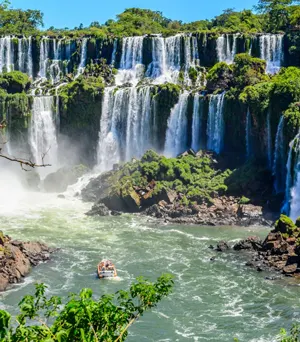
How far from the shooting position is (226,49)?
6116 cm

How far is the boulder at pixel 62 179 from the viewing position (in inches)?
2041

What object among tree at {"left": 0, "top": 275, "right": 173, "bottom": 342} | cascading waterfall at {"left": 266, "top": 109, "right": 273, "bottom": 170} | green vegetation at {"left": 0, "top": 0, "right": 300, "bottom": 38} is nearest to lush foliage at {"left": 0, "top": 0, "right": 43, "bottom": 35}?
green vegetation at {"left": 0, "top": 0, "right": 300, "bottom": 38}

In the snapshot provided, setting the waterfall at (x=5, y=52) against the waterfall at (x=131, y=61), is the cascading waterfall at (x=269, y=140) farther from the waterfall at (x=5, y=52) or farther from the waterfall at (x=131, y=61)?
the waterfall at (x=5, y=52)

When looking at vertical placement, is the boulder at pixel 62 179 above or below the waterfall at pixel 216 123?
below

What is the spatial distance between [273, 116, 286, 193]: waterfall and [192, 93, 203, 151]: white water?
376 inches

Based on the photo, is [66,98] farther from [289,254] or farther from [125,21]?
[289,254]

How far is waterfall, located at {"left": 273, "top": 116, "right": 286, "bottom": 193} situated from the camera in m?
44.0

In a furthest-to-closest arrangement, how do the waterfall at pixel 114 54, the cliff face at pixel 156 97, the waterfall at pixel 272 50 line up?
the waterfall at pixel 114 54
the waterfall at pixel 272 50
the cliff face at pixel 156 97

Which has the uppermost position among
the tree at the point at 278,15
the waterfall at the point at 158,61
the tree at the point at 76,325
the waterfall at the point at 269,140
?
the tree at the point at 278,15

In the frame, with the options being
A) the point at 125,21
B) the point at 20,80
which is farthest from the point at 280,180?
the point at 125,21

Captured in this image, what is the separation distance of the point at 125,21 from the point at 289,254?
53.0 meters

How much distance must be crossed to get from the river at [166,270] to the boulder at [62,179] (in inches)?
168

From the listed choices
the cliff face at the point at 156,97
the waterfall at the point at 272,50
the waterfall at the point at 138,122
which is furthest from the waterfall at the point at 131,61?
the waterfall at the point at 272,50

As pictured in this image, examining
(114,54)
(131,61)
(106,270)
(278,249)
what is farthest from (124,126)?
(106,270)
